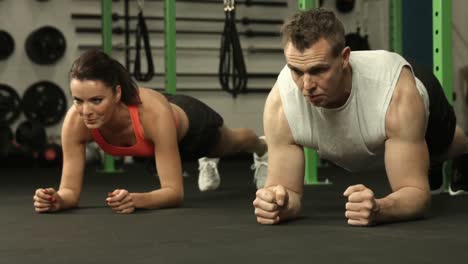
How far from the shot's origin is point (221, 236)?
2.15 metres

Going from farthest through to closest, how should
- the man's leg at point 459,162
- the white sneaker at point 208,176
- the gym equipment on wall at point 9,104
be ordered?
the gym equipment on wall at point 9,104, the white sneaker at point 208,176, the man's leg at point 459,162

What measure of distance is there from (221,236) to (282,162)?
36 centimetres

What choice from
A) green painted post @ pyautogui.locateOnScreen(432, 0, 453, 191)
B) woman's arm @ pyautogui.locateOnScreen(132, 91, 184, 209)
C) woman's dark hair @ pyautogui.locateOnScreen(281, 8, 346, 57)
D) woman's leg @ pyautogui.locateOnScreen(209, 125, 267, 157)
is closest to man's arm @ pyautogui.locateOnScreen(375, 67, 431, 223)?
woman's dark hair @ pyautogui.locateOnScreen(281, 8, 346, 57)

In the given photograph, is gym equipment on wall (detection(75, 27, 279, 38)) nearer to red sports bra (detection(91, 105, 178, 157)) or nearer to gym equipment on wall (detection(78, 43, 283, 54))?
gym equipment on wall (detection(78, 43, 283, 54))

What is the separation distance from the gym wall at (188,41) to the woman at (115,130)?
406 centimetres

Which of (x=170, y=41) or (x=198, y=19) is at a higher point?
(x=198, y=19)

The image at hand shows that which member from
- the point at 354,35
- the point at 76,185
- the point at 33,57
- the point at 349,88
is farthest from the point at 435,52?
the point at 33,57

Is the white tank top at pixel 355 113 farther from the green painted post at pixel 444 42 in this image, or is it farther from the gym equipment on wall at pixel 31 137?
the gym equipment on wall at pixel 31 137

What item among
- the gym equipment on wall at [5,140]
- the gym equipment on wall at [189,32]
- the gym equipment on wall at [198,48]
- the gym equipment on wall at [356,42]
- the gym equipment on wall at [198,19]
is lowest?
the gym equipment on wall at [5,140]

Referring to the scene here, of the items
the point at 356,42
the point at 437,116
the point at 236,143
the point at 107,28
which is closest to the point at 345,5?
the point at 356,42

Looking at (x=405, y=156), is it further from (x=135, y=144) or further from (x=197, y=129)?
(x=197, y=129)

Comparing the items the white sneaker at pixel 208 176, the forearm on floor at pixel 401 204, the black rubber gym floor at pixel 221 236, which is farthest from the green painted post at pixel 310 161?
the forearm on floor at pixel 401 204

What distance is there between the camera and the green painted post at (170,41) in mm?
4926

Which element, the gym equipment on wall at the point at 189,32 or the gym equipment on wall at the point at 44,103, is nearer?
the gym equipment on wall at the point at 44,103
